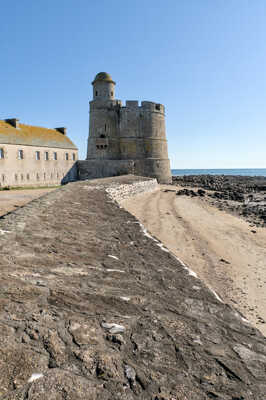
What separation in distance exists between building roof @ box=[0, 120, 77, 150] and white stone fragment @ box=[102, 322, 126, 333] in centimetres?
2822

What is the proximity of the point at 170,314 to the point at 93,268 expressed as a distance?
4.41 feet

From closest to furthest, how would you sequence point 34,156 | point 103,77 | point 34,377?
point 34,377 < point 34,156 < point 103,77

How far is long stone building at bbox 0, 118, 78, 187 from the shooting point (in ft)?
89.8

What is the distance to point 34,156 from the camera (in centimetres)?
3066

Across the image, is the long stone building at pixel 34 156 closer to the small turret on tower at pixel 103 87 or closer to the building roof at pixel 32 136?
the building roof at pixel 32 136

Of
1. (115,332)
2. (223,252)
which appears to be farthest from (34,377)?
(223,252)

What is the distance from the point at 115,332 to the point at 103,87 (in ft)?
122

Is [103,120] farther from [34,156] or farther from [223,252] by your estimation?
[223,252]

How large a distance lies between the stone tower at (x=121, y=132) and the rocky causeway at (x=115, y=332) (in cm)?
3193

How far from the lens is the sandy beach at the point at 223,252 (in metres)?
6.02

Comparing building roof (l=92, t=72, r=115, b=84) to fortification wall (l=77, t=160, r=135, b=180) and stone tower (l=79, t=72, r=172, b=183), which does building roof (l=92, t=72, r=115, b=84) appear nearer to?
stone tower (l=79, t=72, r=172, b=183)

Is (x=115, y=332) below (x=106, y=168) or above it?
below

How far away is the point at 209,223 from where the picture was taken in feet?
45.8

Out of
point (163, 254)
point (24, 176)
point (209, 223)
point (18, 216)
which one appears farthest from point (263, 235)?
point (24, 176)
